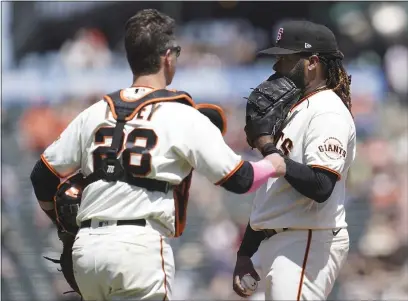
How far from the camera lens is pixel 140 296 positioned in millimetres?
3709

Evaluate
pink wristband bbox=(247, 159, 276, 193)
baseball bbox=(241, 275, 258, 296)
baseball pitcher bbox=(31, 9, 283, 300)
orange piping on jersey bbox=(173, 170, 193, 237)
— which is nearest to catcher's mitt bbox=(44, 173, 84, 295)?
baseball pitcher bbox=(31, 9, 283, 300)

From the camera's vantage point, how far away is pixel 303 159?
421 cm

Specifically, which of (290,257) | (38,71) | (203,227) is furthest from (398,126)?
(290,257)

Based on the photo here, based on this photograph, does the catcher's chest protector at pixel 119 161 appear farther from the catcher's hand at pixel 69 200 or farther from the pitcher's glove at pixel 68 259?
the pitcher's glove at pixel 68 259

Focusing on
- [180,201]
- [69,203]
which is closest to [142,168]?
[180,201]

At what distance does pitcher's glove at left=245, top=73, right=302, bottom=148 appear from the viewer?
4.23m

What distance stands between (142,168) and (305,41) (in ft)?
3.90

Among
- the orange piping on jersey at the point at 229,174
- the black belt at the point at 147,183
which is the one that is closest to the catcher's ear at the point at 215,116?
the orange piping on jersey at the point at 229,174

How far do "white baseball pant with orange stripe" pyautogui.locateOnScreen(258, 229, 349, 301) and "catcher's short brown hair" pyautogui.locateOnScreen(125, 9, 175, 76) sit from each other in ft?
3.51

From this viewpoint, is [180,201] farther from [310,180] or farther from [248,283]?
[248,283]

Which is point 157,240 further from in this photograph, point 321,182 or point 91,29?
point 91,29

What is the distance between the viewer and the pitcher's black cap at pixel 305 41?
4.39 meters

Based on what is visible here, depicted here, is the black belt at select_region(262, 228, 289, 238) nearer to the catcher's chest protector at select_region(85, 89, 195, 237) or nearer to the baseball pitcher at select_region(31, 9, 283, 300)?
the baseball pitcher at select_region(31, 9, 283, 300)

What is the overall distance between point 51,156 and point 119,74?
8887 mm
